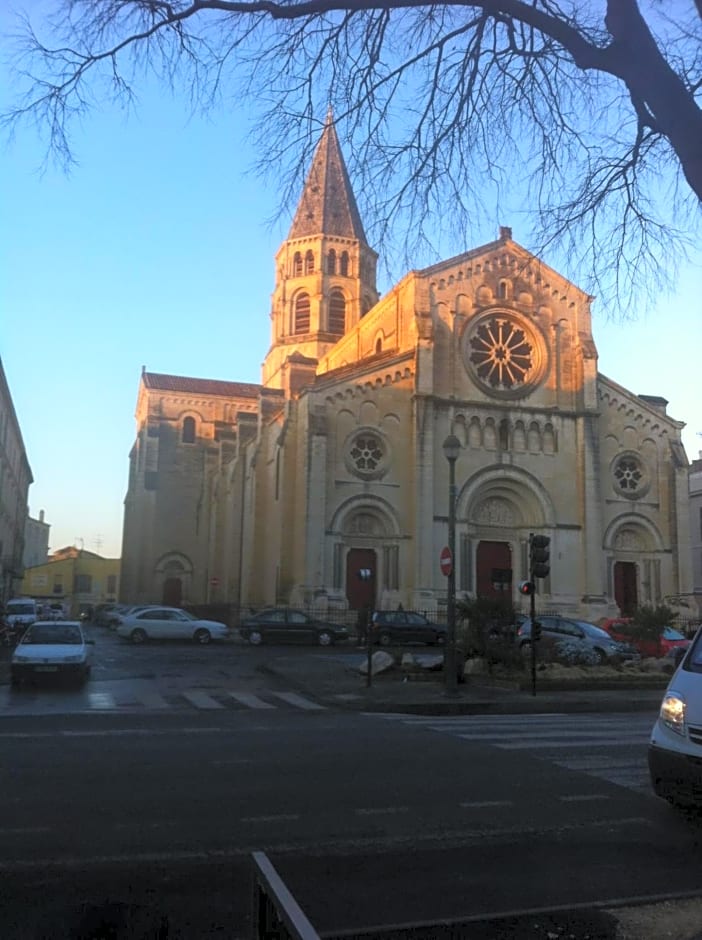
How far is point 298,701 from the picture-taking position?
1549cm

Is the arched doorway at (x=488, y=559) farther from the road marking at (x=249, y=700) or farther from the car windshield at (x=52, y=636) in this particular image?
the road marking at (x=249, y=700)

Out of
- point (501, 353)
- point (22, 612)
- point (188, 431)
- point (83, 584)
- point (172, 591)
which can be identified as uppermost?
point (501, 353)

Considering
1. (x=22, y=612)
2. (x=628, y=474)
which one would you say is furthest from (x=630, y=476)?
(x=22, y=612)

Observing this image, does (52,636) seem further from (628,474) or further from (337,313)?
(337,313)

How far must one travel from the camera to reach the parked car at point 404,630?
32312 mm

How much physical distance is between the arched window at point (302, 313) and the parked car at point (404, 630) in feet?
92.9

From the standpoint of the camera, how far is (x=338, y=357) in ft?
170

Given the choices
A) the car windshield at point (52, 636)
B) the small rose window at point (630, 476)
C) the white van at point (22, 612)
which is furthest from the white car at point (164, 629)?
the small rose window at point (630, 476)

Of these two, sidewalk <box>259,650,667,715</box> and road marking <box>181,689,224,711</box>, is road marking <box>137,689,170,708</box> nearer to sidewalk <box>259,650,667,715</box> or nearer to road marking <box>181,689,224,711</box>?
road marking <box>181,689,224,711</box>

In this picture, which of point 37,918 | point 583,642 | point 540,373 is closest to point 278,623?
point 583,642

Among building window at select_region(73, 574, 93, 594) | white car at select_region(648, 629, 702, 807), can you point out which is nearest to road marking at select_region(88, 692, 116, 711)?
white car at select_region(648, 629, 702, 807)

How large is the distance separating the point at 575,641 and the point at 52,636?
44.6 feet

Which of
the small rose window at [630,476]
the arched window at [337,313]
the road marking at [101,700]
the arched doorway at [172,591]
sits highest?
the arched window at [337,313]

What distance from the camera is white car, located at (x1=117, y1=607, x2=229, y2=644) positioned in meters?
32.2
